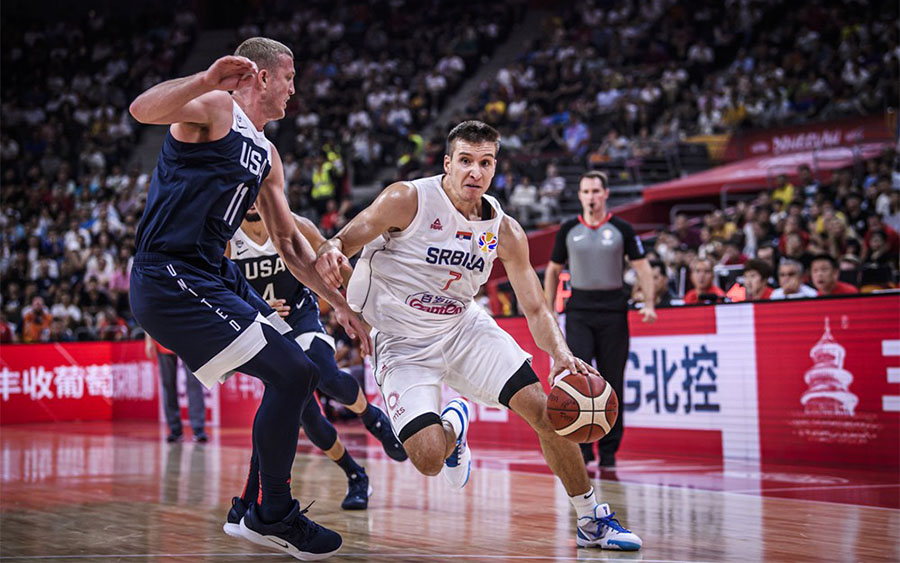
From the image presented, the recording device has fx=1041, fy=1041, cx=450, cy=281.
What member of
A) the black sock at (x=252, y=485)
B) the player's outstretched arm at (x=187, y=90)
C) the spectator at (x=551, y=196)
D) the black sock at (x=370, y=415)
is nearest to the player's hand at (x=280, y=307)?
the black sock at (x=370, y=415)

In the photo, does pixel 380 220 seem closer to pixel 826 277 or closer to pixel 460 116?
pixel 826 277

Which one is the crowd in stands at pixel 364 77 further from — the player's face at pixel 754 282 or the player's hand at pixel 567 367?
the player's hand at pixel 567 367

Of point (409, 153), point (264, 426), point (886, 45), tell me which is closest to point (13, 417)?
point (409, 153)

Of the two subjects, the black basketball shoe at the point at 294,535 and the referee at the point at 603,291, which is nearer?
the black basketball shoe at the point at 294,535

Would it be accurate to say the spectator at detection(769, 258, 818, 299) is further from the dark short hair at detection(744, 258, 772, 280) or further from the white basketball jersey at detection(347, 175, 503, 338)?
the white basketball jersey at detection(347, 175, 503, 338)

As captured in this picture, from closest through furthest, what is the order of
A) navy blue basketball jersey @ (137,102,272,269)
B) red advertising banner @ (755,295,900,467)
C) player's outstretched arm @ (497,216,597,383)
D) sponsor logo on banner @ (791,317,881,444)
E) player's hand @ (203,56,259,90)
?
player's hand @ (203,56,259,90) < navy blue basketball jersey @ (137,102,272,269) < player's outstretched arm @ (497,216,597,383) < red advertising banner @ (755,295,900,467) < sponsor logo on banner @ (791,317,881,444)

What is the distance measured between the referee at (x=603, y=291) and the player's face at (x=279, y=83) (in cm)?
431

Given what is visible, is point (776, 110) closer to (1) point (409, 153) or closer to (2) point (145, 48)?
(1) point (409, 153)

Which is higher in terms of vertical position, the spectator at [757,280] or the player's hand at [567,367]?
the spectator at [757,280]

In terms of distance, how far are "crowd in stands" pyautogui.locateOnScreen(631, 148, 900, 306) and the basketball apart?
15.1 feet

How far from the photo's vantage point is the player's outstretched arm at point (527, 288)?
5.18 meters

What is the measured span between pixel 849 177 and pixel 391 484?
922cm

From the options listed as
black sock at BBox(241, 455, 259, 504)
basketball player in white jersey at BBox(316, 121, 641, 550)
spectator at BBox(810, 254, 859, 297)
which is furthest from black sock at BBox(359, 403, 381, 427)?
spectator at BBox(810, 254, 859, 297)

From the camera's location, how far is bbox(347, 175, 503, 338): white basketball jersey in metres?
5.26
